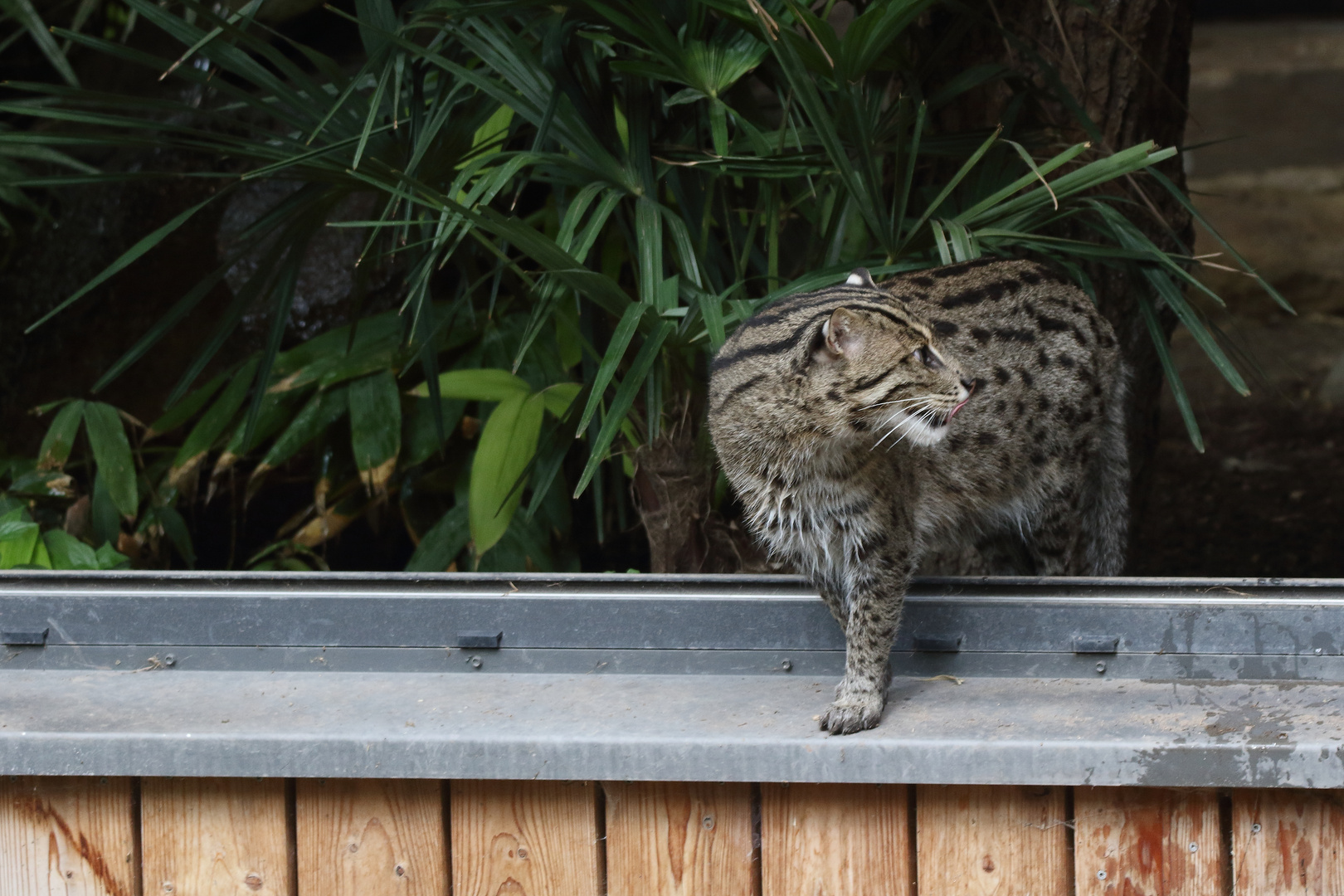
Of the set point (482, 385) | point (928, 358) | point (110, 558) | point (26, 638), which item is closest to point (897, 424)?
point (928, 358)

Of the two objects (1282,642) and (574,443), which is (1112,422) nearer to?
(1282,642)

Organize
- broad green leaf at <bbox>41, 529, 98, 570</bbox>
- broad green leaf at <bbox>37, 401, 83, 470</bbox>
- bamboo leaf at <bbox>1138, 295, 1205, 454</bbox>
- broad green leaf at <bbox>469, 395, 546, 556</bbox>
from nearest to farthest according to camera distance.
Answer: bamboo leaf at <bbox>1138, 295, 1205, 454</bbox> → broad green leaf at <bbox>469, 395, 546, 556</bbox> → broad green leaf at <bbox>41, 529, 98, 570</bbox> → broad green leaf at <bbox>37, 401, 83, 470</bbox>

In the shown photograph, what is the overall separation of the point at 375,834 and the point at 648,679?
0.50 meters

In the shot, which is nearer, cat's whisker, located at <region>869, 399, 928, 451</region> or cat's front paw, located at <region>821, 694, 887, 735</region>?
cat's front paw, located at <region>821, 694, 887, 735</region>

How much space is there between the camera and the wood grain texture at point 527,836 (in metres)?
1.74

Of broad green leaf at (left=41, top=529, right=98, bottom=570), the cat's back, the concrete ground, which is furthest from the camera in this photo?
the concrete ground

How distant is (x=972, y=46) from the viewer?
3195 millimetres

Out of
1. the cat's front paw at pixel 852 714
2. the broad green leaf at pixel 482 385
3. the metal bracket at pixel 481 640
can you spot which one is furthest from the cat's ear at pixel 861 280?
the broad green leaf at pixel 482 385

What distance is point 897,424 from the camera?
6.82 feet

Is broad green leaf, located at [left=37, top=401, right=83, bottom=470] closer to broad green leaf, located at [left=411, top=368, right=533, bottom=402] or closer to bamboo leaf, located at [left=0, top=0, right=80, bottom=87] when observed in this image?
bamboo leaf, located at [left=0, top=0, right=80, bottom=87]

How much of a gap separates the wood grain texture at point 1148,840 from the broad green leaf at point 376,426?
2.26 m

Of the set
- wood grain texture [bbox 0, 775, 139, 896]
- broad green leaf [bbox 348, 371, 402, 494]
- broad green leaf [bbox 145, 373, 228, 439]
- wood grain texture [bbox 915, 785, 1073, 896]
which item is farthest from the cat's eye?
broad green leaf [bbox 145, 373, 228, 439]

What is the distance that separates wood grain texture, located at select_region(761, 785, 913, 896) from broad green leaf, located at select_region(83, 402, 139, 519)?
238cm

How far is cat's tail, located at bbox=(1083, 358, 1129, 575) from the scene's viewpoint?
2.90 metres
